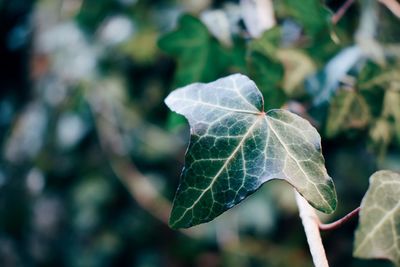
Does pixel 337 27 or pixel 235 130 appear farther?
pixel 337 27

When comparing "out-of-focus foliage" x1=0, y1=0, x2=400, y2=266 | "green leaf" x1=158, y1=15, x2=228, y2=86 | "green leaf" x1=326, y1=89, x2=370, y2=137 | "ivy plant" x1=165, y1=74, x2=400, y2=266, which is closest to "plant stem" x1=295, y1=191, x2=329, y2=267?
"ivy plant" x1=165, y1=74, x2=400, y2=266

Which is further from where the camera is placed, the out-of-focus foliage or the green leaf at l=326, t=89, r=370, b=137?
the out-of-focus foliage

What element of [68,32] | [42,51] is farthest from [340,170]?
[42,51]

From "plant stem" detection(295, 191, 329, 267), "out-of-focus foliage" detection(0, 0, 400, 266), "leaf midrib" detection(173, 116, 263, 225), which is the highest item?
"leaf midrib" detection(173, 116, 263, 225)

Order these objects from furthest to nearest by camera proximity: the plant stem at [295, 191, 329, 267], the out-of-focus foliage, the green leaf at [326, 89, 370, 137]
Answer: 1. the out-of-focus foliage
2. the green leaf at [326, 89, 370, 137]
3. the plant stem at [295, 191, 329, 267]

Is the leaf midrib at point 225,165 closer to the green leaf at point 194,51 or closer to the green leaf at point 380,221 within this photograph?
the green leaf at point 380,221

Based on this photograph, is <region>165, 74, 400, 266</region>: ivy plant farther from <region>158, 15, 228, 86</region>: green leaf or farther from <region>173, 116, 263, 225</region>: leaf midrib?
<region>158, 15, 228, 86</region>: green leaf

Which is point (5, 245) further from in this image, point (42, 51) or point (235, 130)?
point (235, 130)
